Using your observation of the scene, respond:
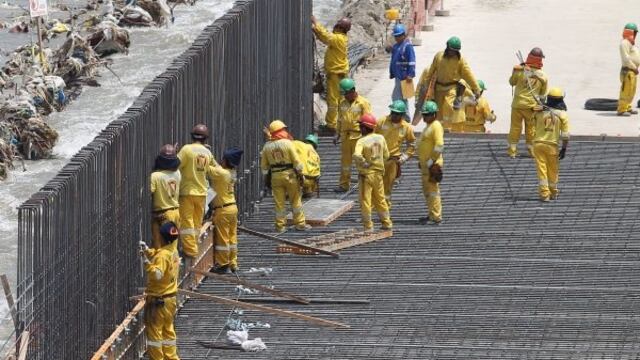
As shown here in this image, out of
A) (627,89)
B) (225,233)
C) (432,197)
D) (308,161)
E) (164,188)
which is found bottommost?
(432,197)

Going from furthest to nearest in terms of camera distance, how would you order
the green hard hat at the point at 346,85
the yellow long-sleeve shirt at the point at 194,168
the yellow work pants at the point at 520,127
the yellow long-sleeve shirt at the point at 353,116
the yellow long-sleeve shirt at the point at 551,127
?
the yellow work pants at the point at 520,127, the green hard hat at the point at 346,85, the yellow long-sleeve shirt at the point at 353,116, the yellow long-sleeve shirt at the point at 551,127, the yellow long-sleeve shirt at the point at 194,168

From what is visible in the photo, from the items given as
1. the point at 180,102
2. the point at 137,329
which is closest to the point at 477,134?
the point at 180,102

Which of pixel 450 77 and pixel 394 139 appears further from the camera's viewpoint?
pixel 450 77

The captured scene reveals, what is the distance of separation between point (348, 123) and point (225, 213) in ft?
12.4

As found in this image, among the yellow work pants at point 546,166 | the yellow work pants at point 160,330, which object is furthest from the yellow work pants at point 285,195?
the yellow work pants at point 160,330

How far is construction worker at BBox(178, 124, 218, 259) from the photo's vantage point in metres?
19.5

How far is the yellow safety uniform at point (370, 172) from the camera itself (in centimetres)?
2161

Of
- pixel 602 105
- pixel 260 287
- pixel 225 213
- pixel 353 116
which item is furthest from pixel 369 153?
pixel 602 105

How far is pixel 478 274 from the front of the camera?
67.5ft

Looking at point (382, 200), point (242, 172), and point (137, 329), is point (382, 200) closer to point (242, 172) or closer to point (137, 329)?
point (242, 172)

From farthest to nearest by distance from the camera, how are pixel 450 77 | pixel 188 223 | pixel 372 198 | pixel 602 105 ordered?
pixel 602 105 → pixel 450 77 → pixel 372 198 → pixel 188 223

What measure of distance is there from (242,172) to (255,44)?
5.45ft

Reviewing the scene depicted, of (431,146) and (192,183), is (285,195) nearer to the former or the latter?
(431,146)

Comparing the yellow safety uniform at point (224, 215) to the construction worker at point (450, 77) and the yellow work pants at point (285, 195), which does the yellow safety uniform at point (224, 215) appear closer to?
the yellow work pants at point (285, 195)
